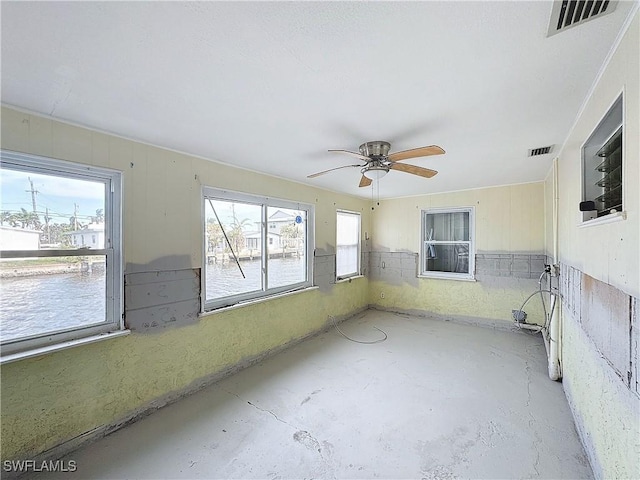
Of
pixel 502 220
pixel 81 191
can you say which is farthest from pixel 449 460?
pixel 502 220

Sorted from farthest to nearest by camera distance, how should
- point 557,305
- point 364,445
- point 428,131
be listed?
point 557,305
point 428,131
point 364,445

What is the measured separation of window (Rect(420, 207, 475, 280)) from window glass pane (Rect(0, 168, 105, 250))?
4727 millimetres

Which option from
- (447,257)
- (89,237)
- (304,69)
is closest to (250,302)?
(89,237)

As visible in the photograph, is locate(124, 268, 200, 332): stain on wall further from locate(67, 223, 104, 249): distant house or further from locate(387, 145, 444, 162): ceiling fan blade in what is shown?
locate(387, 145, 444, 162): ceiling fan blade

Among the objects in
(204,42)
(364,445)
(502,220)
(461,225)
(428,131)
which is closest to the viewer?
(204,42)

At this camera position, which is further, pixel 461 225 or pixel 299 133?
pixel 461 225

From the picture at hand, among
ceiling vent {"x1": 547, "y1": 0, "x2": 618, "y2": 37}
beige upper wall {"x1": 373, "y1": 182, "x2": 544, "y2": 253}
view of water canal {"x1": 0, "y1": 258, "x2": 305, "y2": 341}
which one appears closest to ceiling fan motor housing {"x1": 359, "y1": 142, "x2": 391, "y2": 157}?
ceiling vent {"x1": 547, "y1": 0, "x2": 618, "y2": 37}

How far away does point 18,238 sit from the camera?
69.0 inches

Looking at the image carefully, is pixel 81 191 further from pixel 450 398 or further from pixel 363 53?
pixel 450 398

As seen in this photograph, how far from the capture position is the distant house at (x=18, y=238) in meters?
1.71

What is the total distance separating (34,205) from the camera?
1830mm

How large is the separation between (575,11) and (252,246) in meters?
3.01

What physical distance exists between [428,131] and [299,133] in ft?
3.24

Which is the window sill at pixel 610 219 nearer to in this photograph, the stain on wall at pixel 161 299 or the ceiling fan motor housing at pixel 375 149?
the ceiling fan motor housing at pixel 375 149
